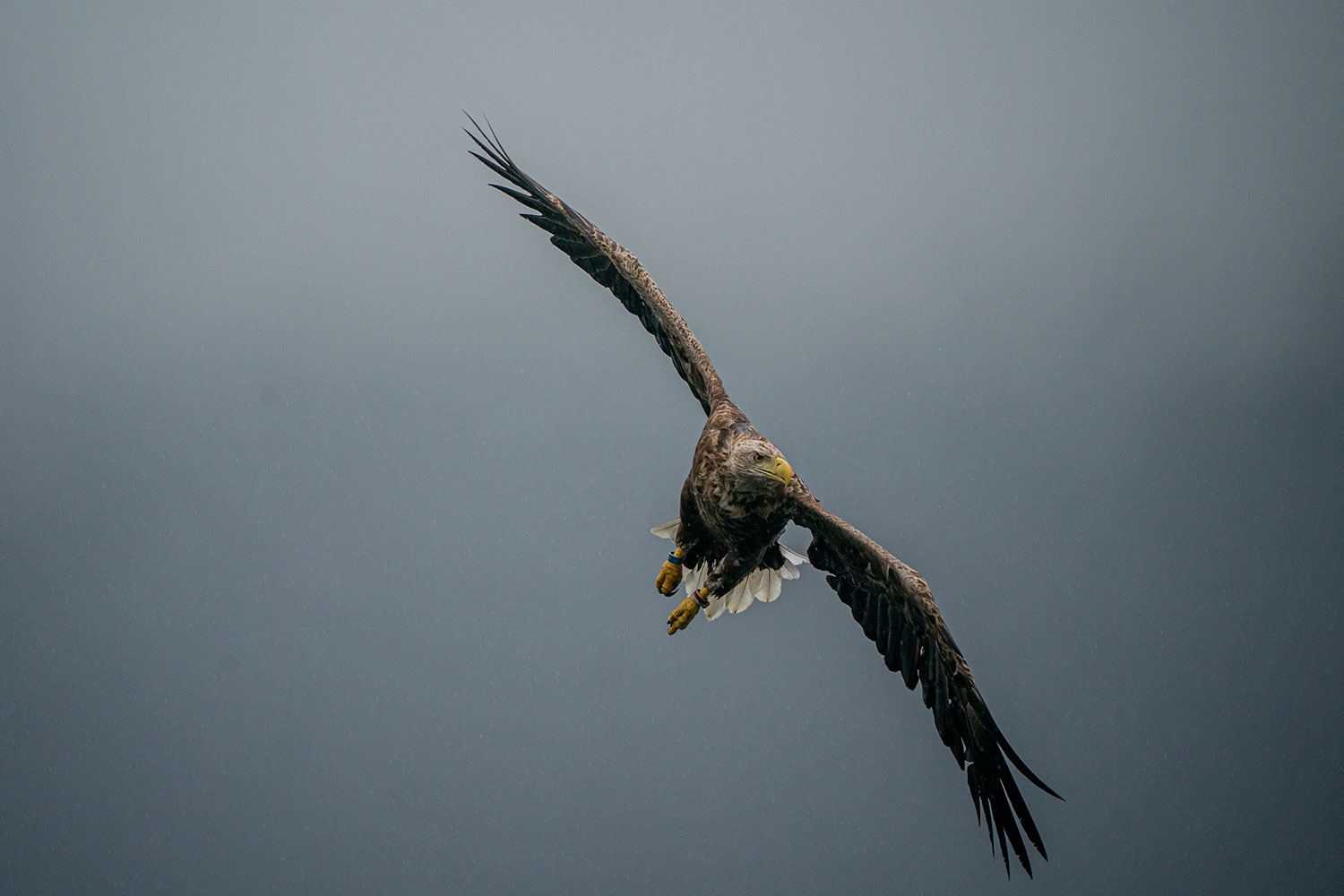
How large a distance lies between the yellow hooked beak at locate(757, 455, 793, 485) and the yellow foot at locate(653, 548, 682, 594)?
0.97 meters

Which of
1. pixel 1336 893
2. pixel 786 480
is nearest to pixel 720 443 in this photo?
pixel 786 480

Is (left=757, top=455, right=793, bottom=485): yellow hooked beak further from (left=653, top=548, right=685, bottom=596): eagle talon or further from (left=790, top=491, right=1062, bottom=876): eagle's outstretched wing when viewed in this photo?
(left=653, top=548, right=685, bottom=596): eagle talon

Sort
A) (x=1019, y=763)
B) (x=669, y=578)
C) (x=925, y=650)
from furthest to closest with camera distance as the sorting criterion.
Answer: (x=669, y=578) → (x=925, y=650) → (x=1019, y=763)

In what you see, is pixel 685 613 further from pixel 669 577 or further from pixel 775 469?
pixel 775 469

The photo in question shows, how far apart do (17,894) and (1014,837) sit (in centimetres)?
761

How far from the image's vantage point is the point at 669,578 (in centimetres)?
447

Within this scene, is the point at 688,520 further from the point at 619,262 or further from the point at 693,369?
the point at 619,262

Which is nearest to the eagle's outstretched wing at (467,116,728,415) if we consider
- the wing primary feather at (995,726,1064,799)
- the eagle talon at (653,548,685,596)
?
the eagle talon at (653,548,685,596)

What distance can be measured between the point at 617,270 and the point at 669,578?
5.28ft

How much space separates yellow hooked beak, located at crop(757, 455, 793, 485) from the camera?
3.56 m

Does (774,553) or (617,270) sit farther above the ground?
(617,270)

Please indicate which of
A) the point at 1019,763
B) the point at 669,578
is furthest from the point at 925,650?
the point at 669,578

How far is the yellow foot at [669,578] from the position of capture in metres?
4.43

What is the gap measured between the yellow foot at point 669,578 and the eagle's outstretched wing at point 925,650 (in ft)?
2.05
